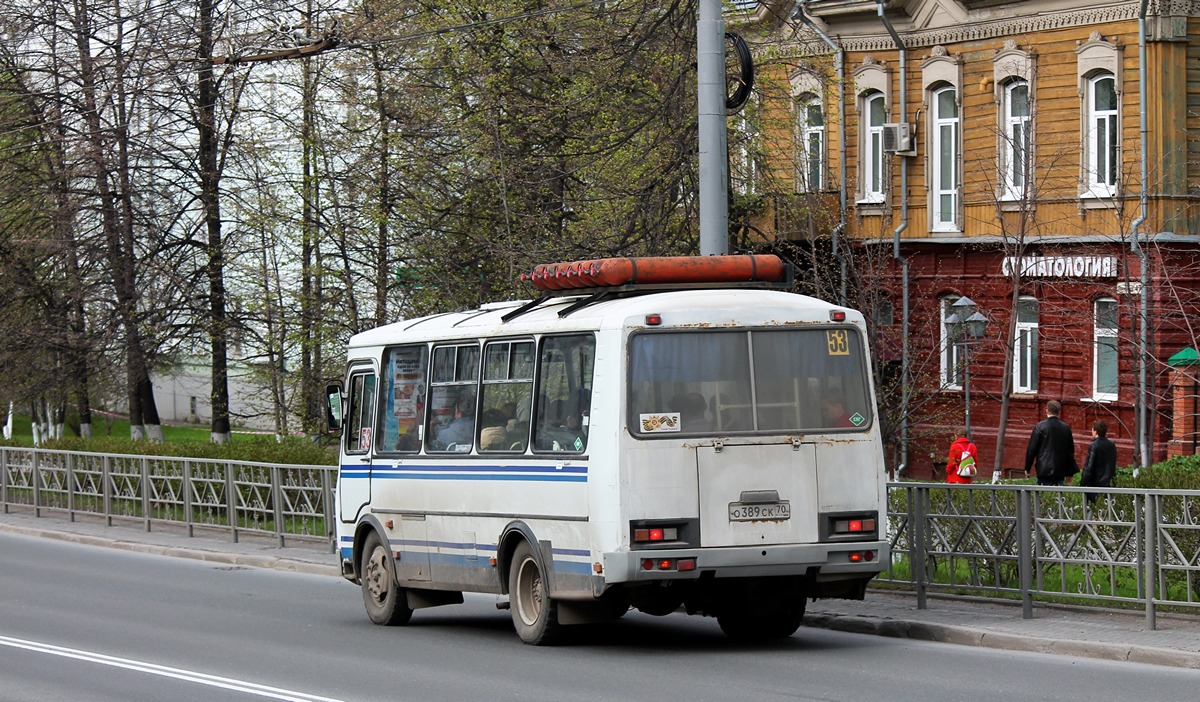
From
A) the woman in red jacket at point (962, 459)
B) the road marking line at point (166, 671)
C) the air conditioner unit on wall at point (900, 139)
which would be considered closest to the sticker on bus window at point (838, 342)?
the road marking line at point (166, 671)

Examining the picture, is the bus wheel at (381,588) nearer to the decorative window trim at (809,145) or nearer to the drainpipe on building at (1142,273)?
the drainpipe on building at (1142,273)

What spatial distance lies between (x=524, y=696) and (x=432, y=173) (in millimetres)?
19673

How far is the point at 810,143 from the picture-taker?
36.2 meters

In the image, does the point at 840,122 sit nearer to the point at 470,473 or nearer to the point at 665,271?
the point at 470,473

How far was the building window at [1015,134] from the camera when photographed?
105 ft

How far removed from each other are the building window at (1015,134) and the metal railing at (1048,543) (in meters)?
18.0

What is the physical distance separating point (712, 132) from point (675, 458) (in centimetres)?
489

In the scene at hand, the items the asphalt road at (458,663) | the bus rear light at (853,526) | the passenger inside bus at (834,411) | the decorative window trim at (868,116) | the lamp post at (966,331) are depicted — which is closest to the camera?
the asphalt road at (458,663)

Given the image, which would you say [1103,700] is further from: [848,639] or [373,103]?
[373,103]

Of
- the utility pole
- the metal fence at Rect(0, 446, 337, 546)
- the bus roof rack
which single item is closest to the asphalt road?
the bus roof rack

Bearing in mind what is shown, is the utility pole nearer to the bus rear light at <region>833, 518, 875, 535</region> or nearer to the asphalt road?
the asphalt road

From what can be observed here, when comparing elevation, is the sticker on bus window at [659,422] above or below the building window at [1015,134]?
below

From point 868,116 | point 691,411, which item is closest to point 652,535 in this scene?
point 691,411

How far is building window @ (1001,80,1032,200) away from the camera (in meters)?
32.0
